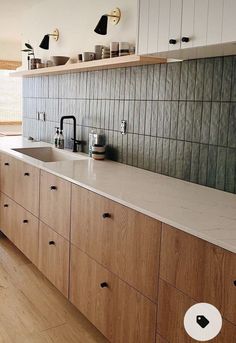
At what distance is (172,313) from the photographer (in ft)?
5.28

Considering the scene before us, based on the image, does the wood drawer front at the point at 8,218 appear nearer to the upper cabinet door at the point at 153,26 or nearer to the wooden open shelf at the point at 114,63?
the wooden open shelf at the point at 114,63

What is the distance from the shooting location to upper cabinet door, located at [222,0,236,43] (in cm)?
156

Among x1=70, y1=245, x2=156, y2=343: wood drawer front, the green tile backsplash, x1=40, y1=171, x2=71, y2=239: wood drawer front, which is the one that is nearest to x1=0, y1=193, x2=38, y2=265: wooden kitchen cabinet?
x1=40, y1=171, x2=71, y2=239: wood drawer front

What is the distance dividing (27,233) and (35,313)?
2.34 feet

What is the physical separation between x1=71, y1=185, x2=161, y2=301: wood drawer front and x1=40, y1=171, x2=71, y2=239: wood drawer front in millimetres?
89

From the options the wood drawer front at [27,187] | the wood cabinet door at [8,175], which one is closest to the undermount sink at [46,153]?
the wood cabinet door at [8,175]

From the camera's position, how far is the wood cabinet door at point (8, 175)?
3.27 m

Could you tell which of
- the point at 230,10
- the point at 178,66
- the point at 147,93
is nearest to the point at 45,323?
the point at 147,93

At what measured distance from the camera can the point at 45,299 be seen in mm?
2678

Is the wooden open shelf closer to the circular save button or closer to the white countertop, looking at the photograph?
the white countertop

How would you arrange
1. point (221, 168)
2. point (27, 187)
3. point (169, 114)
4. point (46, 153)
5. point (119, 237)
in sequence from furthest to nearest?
1. point (46, 153)
2. point (27, 187)
3. point (169, 114)
4. point (221, 168)
5. point (119, 237)

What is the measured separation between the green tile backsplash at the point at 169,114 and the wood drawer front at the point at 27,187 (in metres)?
0.60

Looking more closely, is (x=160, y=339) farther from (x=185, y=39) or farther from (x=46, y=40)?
(x=46, y=40)

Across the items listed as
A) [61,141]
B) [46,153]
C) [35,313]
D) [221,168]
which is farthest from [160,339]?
[46,153]
